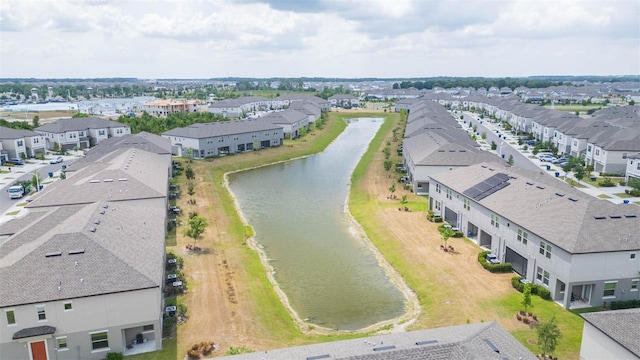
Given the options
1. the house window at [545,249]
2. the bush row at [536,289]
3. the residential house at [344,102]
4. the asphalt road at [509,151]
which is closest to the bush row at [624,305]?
the bush row at [536,289]

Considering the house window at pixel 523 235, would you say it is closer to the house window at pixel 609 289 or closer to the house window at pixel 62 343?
the house window at pixel 609 289

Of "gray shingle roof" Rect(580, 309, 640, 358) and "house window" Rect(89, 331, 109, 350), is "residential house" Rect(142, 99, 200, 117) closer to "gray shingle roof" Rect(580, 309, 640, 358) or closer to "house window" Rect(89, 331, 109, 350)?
"house window" Rect(89, 331, 109, 350)

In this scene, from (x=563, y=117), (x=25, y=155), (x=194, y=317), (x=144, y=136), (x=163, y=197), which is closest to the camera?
(x=194, y=317)

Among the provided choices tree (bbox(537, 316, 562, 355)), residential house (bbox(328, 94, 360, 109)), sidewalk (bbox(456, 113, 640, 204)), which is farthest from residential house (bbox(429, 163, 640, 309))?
residential house (bbox(328, 94, 360, 109))

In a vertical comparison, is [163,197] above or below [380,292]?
above

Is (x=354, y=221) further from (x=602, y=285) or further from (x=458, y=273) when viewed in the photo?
(x=602, y=285)

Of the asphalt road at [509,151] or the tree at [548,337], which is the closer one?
the tree at [548,337]

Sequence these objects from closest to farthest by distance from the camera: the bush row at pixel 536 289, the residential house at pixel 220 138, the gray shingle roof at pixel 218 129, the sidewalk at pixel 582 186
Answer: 1. the bush row at pixel 536 289
2. the sidewalk at pixel 582 186
3. the residential house at pixel 220 138
4. the gray shingle roof at pixel 218 129

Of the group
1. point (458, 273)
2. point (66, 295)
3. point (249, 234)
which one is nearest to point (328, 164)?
point (249, 234)
